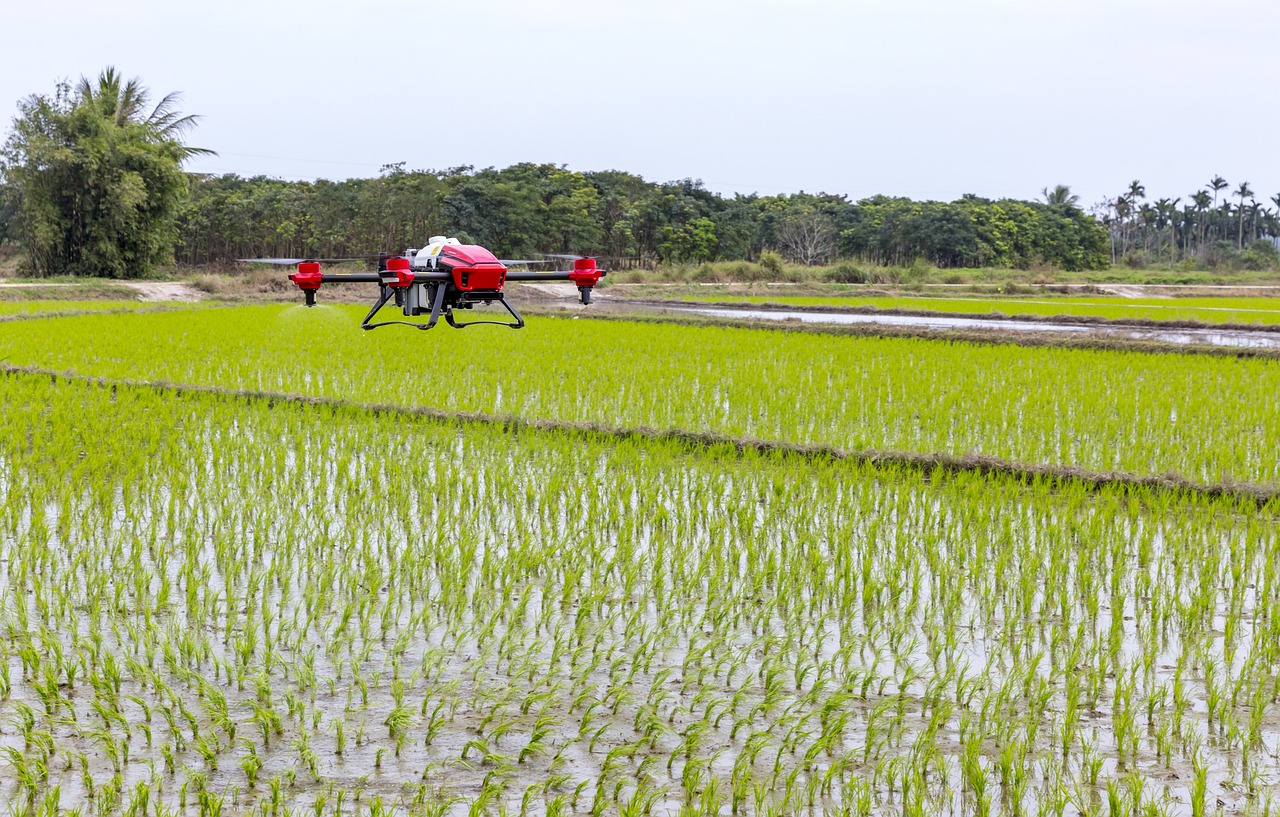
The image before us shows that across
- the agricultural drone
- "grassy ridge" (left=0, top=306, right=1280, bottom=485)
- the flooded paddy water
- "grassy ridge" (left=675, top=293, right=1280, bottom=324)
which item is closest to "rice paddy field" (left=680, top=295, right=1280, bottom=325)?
"grassy ridge" (left=675, top=293, right=1280, bottom=324)

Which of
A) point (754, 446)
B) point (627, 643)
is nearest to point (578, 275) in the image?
point (627, 643)

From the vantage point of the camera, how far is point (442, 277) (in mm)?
2576

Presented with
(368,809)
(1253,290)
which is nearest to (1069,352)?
(368,809)

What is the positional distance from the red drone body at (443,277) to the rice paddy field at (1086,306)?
16863mm

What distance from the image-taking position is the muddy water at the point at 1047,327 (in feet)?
47.6

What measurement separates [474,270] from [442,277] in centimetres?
9

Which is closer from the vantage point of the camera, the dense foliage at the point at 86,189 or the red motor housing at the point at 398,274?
the red motor housing at the point at 398,274

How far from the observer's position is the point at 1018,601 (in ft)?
13.8

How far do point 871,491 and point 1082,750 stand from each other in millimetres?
2923

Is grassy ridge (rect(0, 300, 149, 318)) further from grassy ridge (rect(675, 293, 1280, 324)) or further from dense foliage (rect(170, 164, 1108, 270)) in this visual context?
grassy ridge (rect(675, 293, 1280, 324))

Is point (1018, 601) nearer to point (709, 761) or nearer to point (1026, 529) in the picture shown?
point (1026, 529)

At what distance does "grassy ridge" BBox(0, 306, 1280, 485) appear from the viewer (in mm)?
7383

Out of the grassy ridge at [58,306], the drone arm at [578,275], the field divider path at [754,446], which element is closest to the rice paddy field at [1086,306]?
the grassy ridge at [58,306]

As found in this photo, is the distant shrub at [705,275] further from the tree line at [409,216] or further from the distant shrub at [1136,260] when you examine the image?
the distant shrub at [1136,260]
